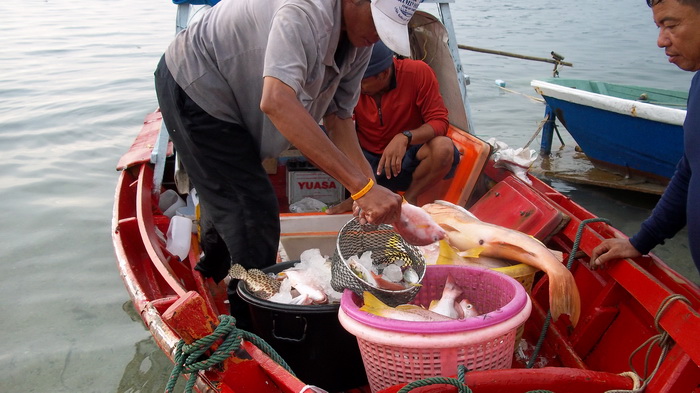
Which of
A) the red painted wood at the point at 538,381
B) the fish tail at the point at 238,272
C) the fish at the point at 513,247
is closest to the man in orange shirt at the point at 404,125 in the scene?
the fish at the point at 513,247

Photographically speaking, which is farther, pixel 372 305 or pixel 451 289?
pixel 451 289

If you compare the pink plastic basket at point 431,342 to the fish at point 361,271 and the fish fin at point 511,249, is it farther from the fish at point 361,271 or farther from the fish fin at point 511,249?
the fish fin at point 511,249

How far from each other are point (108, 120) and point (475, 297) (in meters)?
10.4

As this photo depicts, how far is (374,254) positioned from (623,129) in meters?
5.22

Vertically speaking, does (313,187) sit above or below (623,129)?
below

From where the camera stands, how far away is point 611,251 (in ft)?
9.12

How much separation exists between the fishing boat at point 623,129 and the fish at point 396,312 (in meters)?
5.08

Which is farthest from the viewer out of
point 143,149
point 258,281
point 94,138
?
point 94,138

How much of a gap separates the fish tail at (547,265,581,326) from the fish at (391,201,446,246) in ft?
1.89

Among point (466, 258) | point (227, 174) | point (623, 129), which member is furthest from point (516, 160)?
point (623, 129)

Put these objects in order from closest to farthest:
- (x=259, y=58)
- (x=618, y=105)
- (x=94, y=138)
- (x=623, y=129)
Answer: (x=259, y=58) → (x=618, y=105) → (x=623, y=129) → (x=94, y=138)

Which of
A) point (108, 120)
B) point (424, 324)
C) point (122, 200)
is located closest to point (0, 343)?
point (122, 200)

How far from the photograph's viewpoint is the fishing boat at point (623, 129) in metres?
6.43

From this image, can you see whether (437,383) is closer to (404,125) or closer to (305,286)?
(305,286)
